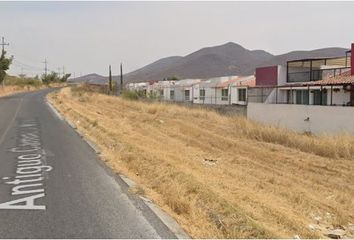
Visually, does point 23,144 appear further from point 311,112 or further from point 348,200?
point 311,112

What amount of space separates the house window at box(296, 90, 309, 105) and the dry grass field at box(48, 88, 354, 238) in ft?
58.8

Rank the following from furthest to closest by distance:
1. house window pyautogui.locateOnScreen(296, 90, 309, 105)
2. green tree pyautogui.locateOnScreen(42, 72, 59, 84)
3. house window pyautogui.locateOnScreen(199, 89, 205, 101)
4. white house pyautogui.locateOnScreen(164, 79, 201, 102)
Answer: green tree pyautogui.locateOnScreen(42, 72, 59, 84) → white house pyautogui.locateOnScreen(164, 79, 201, 102) → house window pyautogui.locateOnScreen(199, 89, 205, 101) → house window pyautogui.locateOnScreen(296, 90, 309, 105)

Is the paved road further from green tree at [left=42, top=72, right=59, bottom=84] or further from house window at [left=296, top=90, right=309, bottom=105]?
green tree at [left=42, top=72, right=59, bottom=84]

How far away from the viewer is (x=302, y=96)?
43438 millimetres

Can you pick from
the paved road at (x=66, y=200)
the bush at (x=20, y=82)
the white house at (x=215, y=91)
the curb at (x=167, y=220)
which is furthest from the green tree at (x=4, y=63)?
the curb at (x=167, y=220)

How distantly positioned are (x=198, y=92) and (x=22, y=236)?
239ft

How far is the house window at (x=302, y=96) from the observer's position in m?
42.3

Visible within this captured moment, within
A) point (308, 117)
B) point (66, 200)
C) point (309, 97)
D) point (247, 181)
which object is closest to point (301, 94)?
point (309, 97)

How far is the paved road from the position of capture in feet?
21.4

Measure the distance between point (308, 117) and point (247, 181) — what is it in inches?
739

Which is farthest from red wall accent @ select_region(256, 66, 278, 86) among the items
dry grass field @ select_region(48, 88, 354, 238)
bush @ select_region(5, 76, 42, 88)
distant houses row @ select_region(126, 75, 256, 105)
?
bush @ select_region(5, 76, 42, 88)

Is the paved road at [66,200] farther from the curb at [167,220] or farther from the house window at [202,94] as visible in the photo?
the house window at [202,94]

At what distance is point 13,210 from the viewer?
7488mm

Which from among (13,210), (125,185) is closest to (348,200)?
(125,185)
